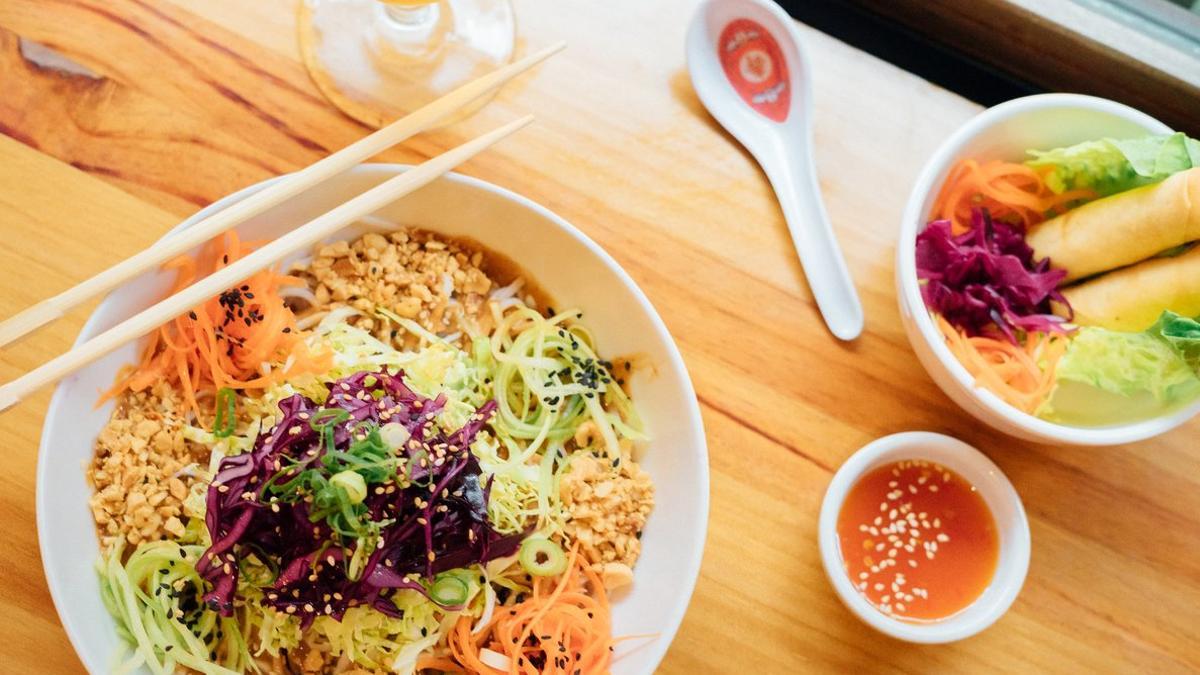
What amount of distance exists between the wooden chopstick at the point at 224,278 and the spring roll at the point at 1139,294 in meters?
1.14

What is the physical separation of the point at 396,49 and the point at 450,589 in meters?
1.04

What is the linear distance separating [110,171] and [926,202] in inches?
58.4

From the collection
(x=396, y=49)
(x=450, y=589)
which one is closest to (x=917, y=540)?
(x=450, y=589)

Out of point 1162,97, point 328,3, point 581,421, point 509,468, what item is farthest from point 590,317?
point 1162,97

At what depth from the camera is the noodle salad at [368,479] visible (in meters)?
1.56

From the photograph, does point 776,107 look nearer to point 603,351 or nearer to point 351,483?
point 603,351

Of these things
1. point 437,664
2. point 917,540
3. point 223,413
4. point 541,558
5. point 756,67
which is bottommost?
point 917,540

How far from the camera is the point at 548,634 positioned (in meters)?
1.66

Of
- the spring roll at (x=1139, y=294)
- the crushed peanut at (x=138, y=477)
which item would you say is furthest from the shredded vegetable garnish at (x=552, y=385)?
the spring roll at (x=1139, y=294)

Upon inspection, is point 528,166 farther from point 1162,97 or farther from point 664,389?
point 1162,97

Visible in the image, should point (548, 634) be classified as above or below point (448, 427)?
below

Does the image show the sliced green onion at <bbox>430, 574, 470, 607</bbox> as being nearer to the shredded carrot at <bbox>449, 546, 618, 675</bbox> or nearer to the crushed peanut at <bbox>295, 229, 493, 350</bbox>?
the shredded carrot at <bbox>449, 546, 618, 675</bbox>

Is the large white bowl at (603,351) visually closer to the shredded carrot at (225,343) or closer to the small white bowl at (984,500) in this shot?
the shredded carrot at (225,343)

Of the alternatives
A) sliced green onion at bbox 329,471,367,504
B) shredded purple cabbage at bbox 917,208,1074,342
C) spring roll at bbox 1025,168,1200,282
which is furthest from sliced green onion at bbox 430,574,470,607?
spring roll at bbox 1025,168,1200,282
